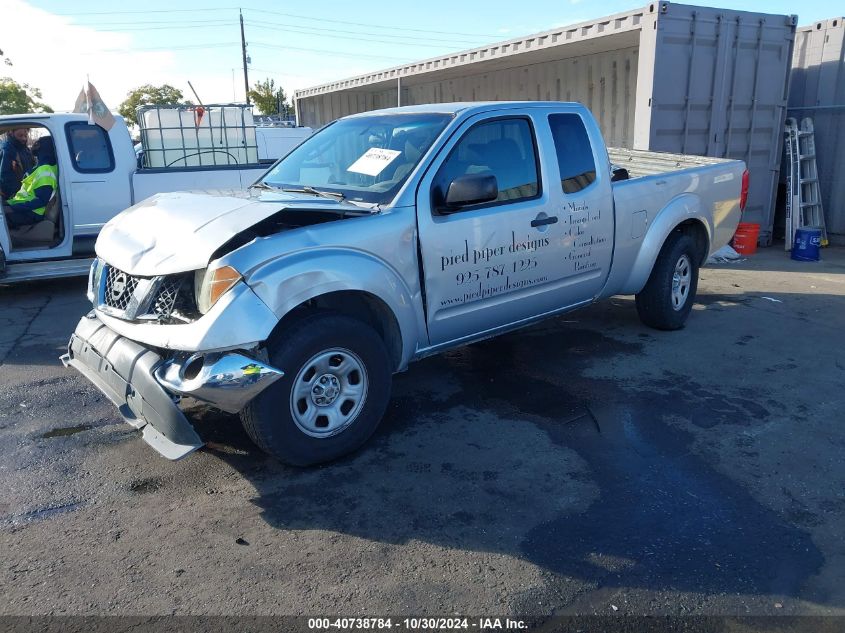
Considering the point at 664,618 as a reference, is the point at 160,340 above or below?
above

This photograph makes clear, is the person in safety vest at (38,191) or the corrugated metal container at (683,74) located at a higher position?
the corrugated metal container at (683,74)

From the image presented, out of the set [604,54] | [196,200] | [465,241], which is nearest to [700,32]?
[604,54]

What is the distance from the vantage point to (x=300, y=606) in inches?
107

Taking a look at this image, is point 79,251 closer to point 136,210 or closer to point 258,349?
point 136,210

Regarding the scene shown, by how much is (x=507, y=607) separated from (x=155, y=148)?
8.35 m

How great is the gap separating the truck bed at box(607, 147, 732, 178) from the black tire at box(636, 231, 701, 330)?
0.85m

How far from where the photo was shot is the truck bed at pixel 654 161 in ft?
21.9

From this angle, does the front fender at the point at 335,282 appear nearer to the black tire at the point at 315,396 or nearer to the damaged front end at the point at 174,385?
the black tire at the point at 315,396

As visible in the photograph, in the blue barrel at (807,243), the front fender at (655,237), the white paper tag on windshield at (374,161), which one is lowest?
the blue barrel at (807,243)

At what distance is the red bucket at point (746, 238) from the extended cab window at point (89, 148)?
8749 millimetres

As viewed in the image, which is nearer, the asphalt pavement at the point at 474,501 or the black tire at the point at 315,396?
the asphalt pavement at the point at 474,501

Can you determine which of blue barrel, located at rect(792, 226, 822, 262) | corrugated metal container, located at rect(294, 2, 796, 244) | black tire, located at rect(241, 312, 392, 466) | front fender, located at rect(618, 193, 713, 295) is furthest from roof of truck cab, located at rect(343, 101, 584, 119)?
blue barrel, located at rect(792, 226, 822, 262)

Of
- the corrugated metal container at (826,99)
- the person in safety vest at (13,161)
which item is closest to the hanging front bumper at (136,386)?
the person in safety vest at (13,161)

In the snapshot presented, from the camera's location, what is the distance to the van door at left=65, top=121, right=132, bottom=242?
26.0 feet
